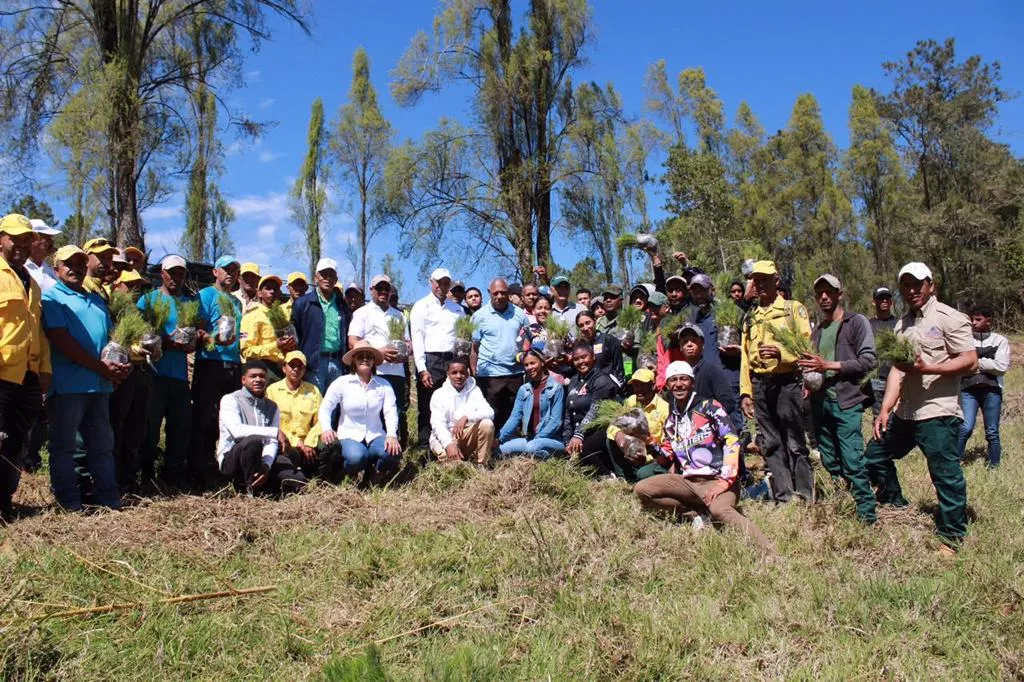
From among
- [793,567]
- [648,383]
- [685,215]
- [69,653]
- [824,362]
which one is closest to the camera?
[69,653]

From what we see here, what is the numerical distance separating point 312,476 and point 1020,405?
1042cm

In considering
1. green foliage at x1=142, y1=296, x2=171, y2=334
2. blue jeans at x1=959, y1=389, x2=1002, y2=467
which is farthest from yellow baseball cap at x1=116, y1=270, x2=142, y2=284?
blue jeans at x1=959, y1=389, x2=1002, y2=467

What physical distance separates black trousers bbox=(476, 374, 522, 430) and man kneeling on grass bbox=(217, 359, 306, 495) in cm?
223

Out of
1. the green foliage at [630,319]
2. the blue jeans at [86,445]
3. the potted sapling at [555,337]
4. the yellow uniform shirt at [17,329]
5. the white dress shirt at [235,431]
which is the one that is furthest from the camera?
the green foliage at [630,319]

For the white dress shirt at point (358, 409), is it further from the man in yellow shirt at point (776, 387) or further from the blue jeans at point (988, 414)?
the blue jeans at point (988, 414)

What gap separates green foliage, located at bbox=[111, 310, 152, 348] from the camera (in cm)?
534

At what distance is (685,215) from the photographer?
82.3ft

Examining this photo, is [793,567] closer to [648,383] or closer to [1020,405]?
[648,383]

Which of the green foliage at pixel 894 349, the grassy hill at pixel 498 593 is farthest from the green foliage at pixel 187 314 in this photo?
the green foliage at pixel 894 349

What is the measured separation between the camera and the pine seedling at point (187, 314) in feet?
19.9

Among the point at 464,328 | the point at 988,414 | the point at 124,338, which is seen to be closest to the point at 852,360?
the point at 988,414

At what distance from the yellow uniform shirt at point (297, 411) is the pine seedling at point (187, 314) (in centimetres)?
89

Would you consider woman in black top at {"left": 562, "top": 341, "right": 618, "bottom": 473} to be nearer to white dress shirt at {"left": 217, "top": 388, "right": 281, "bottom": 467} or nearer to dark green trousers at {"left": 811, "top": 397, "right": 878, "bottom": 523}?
dark green trousers at {"left": 811, "top": 397, "right": 878, "bottom": 523}

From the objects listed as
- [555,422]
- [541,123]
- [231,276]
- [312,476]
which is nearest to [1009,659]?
[555,422]
